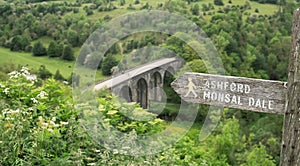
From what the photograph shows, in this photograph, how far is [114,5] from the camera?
148 feet

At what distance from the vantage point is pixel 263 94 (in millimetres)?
2229

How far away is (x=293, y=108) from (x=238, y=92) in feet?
1.11

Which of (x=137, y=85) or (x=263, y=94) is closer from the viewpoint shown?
(x=263, y=94)

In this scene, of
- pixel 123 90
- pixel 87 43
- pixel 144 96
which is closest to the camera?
pixel 87 43

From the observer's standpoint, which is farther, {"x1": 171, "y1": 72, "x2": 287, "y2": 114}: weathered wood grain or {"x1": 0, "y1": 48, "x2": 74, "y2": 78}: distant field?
{"x1": 0, "y1": 48, "x2": 74, "y2": 78}: distant field

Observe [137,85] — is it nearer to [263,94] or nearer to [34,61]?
[263,94]

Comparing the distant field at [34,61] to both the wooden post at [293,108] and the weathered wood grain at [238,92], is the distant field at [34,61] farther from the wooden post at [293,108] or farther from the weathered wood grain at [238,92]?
the wooden post at [293,108]

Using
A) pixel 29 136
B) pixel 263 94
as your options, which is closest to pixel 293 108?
pixel 263 94

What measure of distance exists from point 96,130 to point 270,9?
52197 millimetres

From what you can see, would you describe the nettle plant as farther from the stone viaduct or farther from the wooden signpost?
the stone viaduct

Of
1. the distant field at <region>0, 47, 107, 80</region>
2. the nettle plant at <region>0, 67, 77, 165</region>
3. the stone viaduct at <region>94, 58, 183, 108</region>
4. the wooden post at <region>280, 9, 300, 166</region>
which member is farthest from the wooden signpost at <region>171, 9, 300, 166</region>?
the distant field at <region>0, 47, 107, 80</region>

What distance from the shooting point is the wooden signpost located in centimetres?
209

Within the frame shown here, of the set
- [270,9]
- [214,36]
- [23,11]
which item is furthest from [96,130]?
[270,9]

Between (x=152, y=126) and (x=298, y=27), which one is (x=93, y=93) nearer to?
(x=152, y=126)
